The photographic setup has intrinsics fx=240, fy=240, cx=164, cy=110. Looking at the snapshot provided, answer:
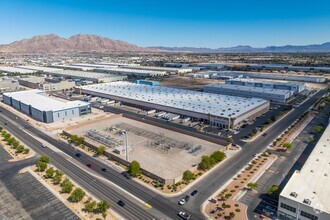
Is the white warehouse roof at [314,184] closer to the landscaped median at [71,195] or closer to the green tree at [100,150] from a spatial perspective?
the landscaped median at [71,195]

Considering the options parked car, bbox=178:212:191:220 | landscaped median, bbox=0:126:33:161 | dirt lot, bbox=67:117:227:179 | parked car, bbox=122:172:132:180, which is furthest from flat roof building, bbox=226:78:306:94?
landscaped median, bbox=0:126:33:161

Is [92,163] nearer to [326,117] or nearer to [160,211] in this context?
[160,211]

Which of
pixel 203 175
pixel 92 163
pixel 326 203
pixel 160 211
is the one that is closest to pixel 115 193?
pixel 160 211

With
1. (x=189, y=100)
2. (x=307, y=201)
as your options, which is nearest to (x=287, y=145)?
(x=307, y=201)

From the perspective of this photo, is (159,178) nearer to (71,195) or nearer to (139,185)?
(139,185)

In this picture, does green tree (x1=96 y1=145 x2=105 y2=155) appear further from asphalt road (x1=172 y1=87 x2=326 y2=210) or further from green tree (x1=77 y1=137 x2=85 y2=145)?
asphalt road (x1=172 y1=87 x2=326 y2=210)

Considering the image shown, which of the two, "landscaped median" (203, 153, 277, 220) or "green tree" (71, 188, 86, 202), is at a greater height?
"green tree" (71, 188, 86, 202)
